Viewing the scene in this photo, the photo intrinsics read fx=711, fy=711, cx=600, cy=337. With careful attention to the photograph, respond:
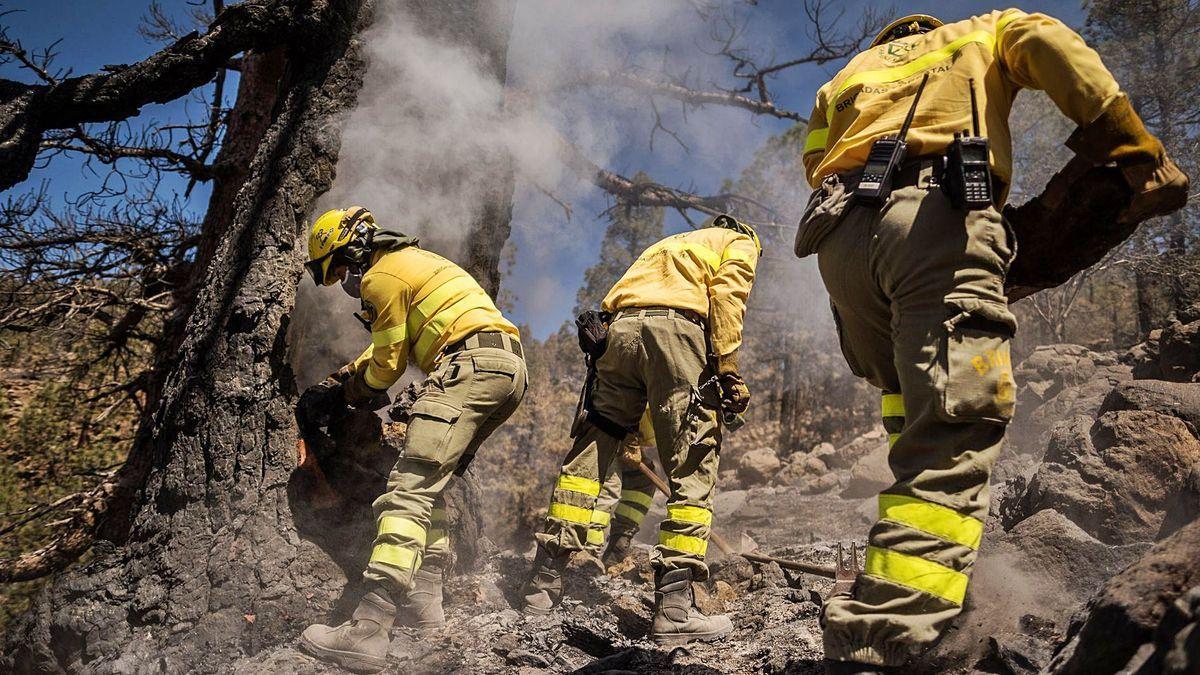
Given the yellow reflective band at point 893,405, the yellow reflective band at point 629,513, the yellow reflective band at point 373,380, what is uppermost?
the yellow reflective band at point 373,380

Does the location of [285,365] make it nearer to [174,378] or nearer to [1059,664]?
[174,378]

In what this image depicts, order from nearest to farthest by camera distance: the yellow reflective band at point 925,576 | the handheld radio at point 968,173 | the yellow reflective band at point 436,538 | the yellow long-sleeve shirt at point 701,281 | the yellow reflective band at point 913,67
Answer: the yellow reflective band at point 925,576
the handheld radio at point 968,173
the yellow reflective band at point 913,67
the yellow reflective band at point 436,538
the yellow long-sleeve shirt at point 701,281

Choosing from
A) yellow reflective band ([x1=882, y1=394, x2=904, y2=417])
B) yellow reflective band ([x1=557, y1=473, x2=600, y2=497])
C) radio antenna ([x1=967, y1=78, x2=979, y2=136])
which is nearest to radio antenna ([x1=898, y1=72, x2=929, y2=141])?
radio antenna ([x1=967, y1=78, x2=979, y2=136])

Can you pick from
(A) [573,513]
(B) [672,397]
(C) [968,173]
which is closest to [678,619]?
(A) [573,513]

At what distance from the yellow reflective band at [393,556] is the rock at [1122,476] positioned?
255cm

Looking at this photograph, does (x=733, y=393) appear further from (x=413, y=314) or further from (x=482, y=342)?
(x=413, y=314)

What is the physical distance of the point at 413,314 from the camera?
324cm

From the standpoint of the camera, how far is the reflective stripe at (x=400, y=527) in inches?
109

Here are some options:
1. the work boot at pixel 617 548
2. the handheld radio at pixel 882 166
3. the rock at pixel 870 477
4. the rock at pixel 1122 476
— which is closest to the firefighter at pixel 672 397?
the work boot at pixel 617 548

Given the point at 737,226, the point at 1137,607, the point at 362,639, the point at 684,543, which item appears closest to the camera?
the point at 1137,607

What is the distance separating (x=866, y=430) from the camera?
1003 cm

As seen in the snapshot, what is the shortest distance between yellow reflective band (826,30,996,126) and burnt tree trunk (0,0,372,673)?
2.60 metres

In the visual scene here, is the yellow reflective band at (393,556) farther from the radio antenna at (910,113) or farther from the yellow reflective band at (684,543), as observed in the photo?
the radio antenna at (910,113)

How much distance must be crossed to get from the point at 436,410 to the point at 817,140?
1782 millimetres
